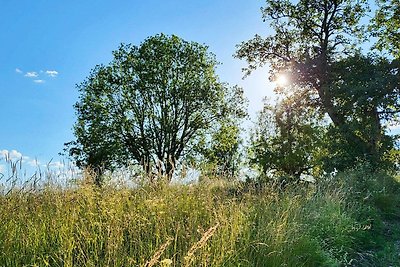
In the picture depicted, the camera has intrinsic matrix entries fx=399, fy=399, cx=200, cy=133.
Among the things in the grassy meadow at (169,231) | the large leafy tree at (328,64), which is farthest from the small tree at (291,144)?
the grassy meadow at (169,231)

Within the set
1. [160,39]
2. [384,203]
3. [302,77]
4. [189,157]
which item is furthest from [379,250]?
[160,39]

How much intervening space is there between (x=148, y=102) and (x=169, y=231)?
20591mm

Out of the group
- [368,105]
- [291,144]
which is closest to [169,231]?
[368,105]

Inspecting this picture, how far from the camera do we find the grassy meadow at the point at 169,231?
3982mm

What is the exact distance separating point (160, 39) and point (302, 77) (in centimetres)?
992

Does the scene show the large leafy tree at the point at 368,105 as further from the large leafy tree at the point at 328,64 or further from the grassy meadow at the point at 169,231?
the grassy meadow at the point at 169,231

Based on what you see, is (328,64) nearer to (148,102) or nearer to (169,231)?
(148,102)

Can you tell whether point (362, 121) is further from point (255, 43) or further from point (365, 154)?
point (255, 43)

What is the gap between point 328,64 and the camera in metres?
19.6

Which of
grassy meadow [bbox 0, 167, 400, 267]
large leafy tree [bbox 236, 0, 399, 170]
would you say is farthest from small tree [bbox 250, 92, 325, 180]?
grassy meadow [bbox 0, 167, 400, 267]

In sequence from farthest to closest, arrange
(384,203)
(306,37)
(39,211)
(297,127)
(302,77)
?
(297,127) → (306,37) → (302,77) → (384,203) → (39,211)

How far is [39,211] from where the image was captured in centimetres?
491

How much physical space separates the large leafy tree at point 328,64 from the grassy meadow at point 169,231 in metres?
10.3

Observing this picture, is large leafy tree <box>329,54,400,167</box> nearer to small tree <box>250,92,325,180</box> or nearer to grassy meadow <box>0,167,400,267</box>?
small tree <box>250,92,325,180</box>
